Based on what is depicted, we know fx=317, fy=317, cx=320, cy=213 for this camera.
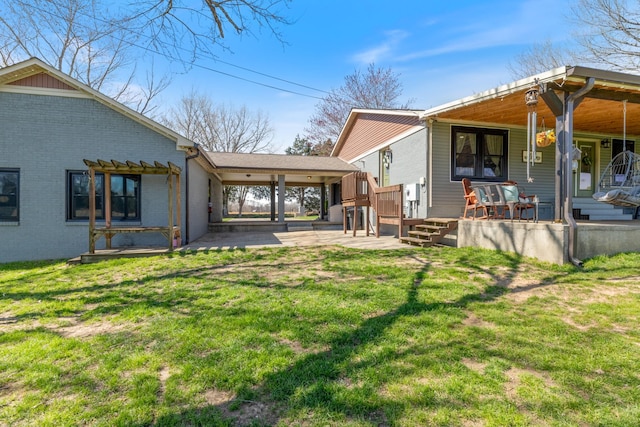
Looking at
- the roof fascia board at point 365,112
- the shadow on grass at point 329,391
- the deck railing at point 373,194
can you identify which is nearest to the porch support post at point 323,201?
the roof fascia board at point 365,112

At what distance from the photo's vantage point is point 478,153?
9.10m

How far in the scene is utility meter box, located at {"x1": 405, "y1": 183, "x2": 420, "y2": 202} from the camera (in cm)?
920

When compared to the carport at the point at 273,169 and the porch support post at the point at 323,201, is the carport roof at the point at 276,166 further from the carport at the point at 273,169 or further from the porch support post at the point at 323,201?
the porch support post at the point at 323,201

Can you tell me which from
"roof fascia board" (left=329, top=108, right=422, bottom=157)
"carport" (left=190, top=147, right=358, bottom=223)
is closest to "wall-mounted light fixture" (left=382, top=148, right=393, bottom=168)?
"roof fascia board" (left=329, top=108, right=422, bottom=157)

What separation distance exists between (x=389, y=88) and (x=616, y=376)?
24981 millimetres

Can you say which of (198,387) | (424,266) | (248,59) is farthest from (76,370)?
(248,59)

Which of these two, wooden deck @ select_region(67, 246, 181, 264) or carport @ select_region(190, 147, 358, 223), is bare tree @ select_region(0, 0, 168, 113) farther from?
wooden deck @ select_region(67, 246, 181, 264)

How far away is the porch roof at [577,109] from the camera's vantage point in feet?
18.1

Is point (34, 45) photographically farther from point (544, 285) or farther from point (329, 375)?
point (544, 285)

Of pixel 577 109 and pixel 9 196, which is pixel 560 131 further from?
pixel 9 196

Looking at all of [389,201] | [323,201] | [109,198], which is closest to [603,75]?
[389,201]

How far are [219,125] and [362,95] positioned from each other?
38.7 feet

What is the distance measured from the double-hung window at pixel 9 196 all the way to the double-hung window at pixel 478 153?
466 inches

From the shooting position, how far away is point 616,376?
7.24 feet
